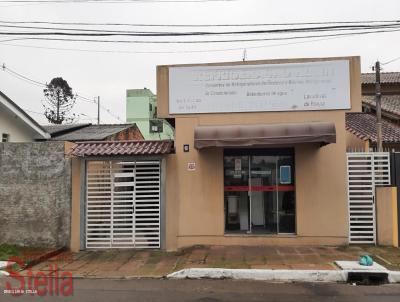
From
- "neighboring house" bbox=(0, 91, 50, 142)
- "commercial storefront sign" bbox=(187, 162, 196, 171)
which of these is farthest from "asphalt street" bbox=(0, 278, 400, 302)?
"neighboring house" bbox=(0, 91, 50, 142)

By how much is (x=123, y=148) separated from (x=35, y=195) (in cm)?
275

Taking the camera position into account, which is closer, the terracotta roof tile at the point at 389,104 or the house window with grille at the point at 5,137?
the house window with grille at the point at 5,137

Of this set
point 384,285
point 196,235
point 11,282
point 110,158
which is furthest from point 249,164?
point 11,282

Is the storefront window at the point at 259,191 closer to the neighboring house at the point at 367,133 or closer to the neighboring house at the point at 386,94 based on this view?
the neighboring house at the point at 367,133

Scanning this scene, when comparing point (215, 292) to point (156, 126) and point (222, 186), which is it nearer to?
point (222, 186)

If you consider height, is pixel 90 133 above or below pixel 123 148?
above

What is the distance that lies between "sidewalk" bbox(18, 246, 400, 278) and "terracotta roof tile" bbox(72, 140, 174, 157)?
2.62 metres

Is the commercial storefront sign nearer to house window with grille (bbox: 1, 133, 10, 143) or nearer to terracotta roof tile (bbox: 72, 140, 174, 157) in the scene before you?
terracotta roof tile (bbox: 72, 140, 174, 157)

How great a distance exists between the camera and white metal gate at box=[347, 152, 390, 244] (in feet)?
37.3

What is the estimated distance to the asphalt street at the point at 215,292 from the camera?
7176mm

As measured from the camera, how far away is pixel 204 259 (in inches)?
395

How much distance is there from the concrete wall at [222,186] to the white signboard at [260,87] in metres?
0.19

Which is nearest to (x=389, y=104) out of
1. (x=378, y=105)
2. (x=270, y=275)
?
(x=378, y=105)

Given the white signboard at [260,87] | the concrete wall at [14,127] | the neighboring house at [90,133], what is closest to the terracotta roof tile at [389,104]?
the neighboring house at [90,133]
